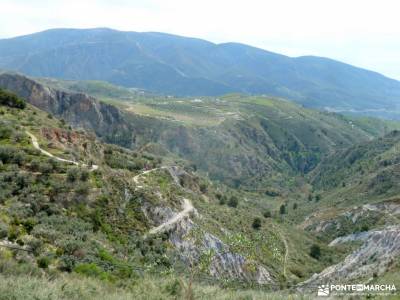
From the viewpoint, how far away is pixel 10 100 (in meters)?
75.2

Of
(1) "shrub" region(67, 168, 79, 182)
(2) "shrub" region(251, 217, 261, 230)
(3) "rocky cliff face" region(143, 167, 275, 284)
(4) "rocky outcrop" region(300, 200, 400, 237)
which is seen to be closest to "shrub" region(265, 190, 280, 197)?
(4) "rocky outcrop" region(300, 200, 400, 237)

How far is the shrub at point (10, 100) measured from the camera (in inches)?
2891

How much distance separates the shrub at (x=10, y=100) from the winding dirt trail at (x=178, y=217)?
3202 centimetres

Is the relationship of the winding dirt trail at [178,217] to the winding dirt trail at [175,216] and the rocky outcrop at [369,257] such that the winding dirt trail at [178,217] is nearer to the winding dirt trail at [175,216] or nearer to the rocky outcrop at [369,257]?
the winding dirt trail at [175,216]

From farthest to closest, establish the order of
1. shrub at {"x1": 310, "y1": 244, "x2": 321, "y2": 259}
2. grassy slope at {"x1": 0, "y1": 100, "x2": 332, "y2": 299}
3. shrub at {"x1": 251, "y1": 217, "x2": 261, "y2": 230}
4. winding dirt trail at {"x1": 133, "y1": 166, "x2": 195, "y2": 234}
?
shrub at {"x1": 310, "y1": 244, "x2": 321, "y2": 259}, shrub at {"x1": 251, "y1": 217, "x2": 261, "y2": 230}, winding dirt trail at {"x1": 133, "y1": 166, "x2": 195, "y2": 234}, grassy slope at {"x1": 0, "y1": 100, "x2": 332, "y2": 299}

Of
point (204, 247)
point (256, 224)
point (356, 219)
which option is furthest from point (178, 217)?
point (356, 219)

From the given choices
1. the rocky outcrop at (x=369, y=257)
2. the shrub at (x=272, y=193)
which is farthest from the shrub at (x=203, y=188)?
the shrub at (x=272, y=193)

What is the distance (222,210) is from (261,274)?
24211 mm

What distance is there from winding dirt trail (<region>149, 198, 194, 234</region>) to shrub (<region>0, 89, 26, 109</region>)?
32.0m

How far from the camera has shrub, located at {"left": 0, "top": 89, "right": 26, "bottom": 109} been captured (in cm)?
7344

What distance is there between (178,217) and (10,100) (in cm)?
3671

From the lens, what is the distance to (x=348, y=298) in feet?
68.8

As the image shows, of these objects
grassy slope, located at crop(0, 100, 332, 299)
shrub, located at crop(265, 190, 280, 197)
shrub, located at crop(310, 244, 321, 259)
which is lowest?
shrub, located at crop(265, 190, 280, 197)

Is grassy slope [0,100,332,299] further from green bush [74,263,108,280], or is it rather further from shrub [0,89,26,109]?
shrub [0,89,26,109]
